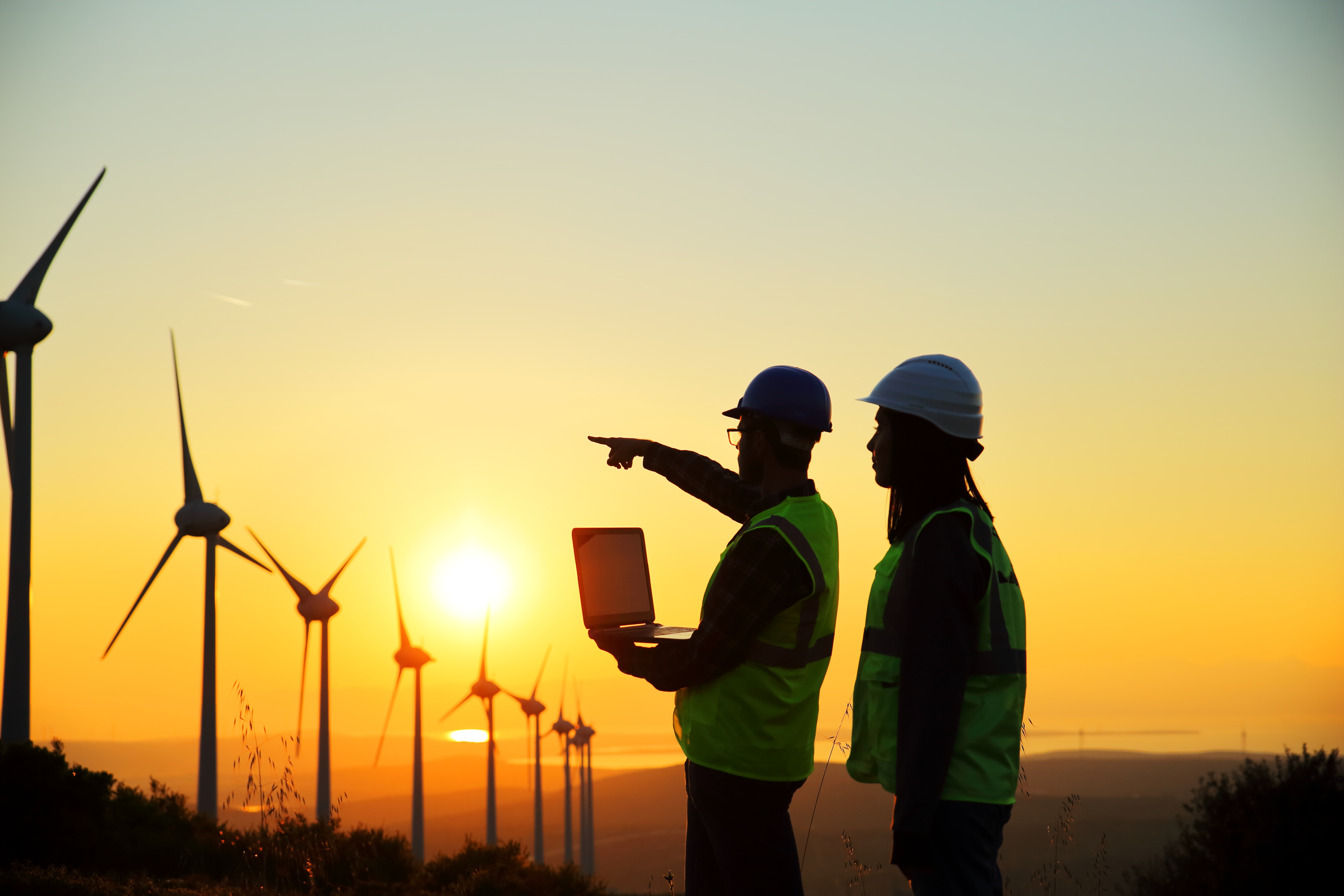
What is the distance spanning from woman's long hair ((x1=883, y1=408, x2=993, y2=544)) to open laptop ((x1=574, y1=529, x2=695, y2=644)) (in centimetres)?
128

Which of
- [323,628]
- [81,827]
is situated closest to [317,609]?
[323,628]

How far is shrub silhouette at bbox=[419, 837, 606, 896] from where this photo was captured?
1403 centimetres

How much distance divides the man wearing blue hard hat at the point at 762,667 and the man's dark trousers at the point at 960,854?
1.07 metres

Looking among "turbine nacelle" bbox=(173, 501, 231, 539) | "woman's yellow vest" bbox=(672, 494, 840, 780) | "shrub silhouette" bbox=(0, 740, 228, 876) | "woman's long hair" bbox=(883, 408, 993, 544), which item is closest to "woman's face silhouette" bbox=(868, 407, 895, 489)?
"woman's long hair" bbox=(883, 408, 993, 544)

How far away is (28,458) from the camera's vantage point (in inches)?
1089

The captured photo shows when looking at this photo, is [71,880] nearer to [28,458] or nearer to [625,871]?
[28,458]

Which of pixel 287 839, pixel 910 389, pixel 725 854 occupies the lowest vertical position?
pixel 287 839

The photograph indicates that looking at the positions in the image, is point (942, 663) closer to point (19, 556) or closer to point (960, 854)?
point (960, 854)

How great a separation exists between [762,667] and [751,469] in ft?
3.35

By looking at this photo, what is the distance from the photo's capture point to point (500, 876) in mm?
14828

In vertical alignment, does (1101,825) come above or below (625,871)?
above

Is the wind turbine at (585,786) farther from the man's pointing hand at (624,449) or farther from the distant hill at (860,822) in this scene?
the man's pointing hand at (624,449)

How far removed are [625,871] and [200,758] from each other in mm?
100416

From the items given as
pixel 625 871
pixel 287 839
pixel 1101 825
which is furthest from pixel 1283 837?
pixel 625 871
